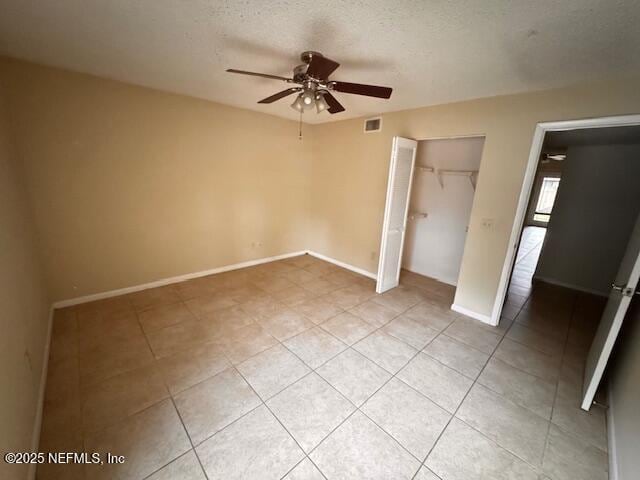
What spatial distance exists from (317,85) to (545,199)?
11.9m

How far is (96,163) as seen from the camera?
2686 mm

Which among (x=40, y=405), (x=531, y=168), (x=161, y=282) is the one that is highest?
(x=531, y=168)

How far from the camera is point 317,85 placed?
6.25 ft

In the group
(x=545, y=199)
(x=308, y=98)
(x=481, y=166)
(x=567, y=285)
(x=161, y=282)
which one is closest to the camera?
(x=308, y=98)

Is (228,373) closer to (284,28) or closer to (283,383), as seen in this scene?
(283,383)

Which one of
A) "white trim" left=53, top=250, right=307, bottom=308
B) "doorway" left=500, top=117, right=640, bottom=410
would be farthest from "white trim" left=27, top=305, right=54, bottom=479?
"doorway" left=500, top=117, right=640, bottom=410

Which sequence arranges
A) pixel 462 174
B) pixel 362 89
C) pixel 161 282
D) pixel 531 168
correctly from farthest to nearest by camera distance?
pixel 462 174
pixel 161 282
pixel 531 168
pixel 362 89

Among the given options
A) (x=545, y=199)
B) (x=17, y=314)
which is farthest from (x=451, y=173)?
(x=545, y=199)

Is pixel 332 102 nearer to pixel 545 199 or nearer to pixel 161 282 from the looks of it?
pixel 161 282

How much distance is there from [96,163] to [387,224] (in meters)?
3.47

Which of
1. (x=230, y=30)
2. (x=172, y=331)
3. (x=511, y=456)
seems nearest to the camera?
(x=511, y=456)

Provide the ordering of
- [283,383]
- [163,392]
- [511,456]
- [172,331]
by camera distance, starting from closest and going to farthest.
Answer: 1. [511,456]
2. [163,392]
3. [283,383]
4. [172,331]

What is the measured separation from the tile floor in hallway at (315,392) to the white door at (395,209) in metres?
0.59

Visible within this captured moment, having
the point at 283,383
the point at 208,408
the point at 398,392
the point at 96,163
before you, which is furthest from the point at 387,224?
the point at 96,163
